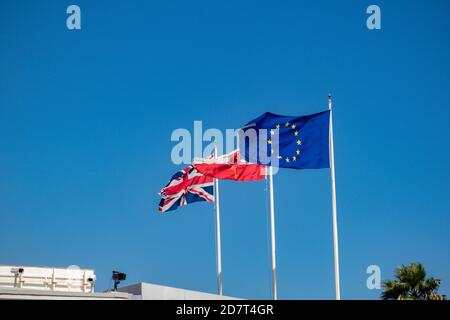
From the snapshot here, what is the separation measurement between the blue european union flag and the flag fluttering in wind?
3282mm

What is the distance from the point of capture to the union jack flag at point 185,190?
4691 centimetres

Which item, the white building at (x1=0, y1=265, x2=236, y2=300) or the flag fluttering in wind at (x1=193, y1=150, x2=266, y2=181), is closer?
the white building at (x1=0, y1=265, x2=236, y2=300)

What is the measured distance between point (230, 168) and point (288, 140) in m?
5.01

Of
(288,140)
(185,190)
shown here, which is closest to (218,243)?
(185,190)

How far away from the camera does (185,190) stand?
47031 millimetres

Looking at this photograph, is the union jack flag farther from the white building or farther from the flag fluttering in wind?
the white building

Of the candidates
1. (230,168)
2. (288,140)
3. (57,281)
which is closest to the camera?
(57,281)

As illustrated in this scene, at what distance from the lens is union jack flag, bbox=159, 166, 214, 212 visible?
46906 millimetres

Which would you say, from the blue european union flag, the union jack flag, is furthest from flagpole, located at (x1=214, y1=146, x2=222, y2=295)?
the blue european union flag

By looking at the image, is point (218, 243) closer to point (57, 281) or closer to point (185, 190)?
point (185, 190)

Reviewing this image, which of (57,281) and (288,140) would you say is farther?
(288,140)

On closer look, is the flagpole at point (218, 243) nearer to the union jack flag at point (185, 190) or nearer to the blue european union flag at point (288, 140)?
the union jack flag at point (185, 190)
